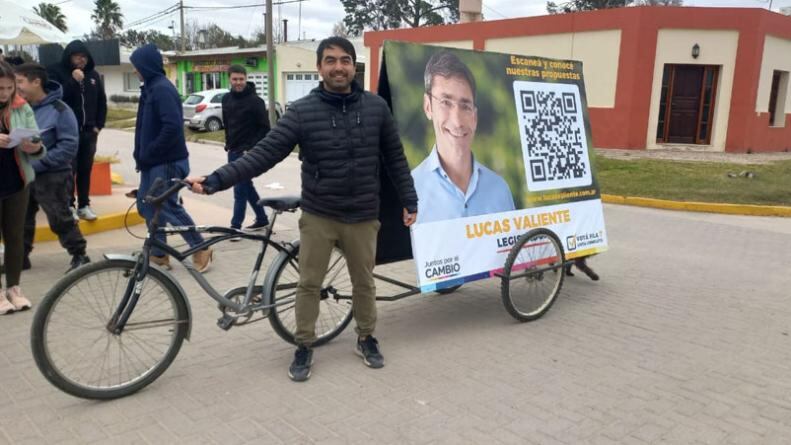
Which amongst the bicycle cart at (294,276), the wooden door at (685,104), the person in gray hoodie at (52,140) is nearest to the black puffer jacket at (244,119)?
the person in gray hoodie at (52,140)

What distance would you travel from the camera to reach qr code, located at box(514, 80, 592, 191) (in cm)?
506

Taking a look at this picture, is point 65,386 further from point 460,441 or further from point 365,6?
point 365,6

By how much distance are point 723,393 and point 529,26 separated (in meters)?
17.1

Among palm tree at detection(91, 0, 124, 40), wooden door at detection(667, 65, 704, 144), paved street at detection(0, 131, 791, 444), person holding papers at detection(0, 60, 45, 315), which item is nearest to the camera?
paved street at detection(0, 131, 791, 444)

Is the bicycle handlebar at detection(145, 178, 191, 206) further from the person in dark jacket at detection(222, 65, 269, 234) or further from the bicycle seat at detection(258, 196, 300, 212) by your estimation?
the person in dark jacket at detection(222, 65, 269, 234)

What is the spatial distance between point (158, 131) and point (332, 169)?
2.66 m

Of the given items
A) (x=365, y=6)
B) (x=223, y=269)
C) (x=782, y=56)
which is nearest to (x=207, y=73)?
(x=365, y=6)

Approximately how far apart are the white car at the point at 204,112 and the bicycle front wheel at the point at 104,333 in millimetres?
20683

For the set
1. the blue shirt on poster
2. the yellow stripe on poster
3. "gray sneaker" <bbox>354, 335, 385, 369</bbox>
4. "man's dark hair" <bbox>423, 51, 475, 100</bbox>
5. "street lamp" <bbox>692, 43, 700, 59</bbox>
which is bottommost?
"gray sneaker" <bbox>354, 335, 385, 369</bbox>

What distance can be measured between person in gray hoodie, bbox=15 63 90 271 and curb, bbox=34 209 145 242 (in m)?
1.38

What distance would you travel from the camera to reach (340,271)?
4.30 m

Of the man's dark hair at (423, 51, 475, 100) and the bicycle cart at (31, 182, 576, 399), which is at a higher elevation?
the man's dark hair at (423, 51, 475, 100)

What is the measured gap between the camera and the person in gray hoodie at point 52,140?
5160 mm

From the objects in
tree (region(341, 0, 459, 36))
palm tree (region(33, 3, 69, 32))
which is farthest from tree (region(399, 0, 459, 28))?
palm tree (region(33, 3, 69, 32))
